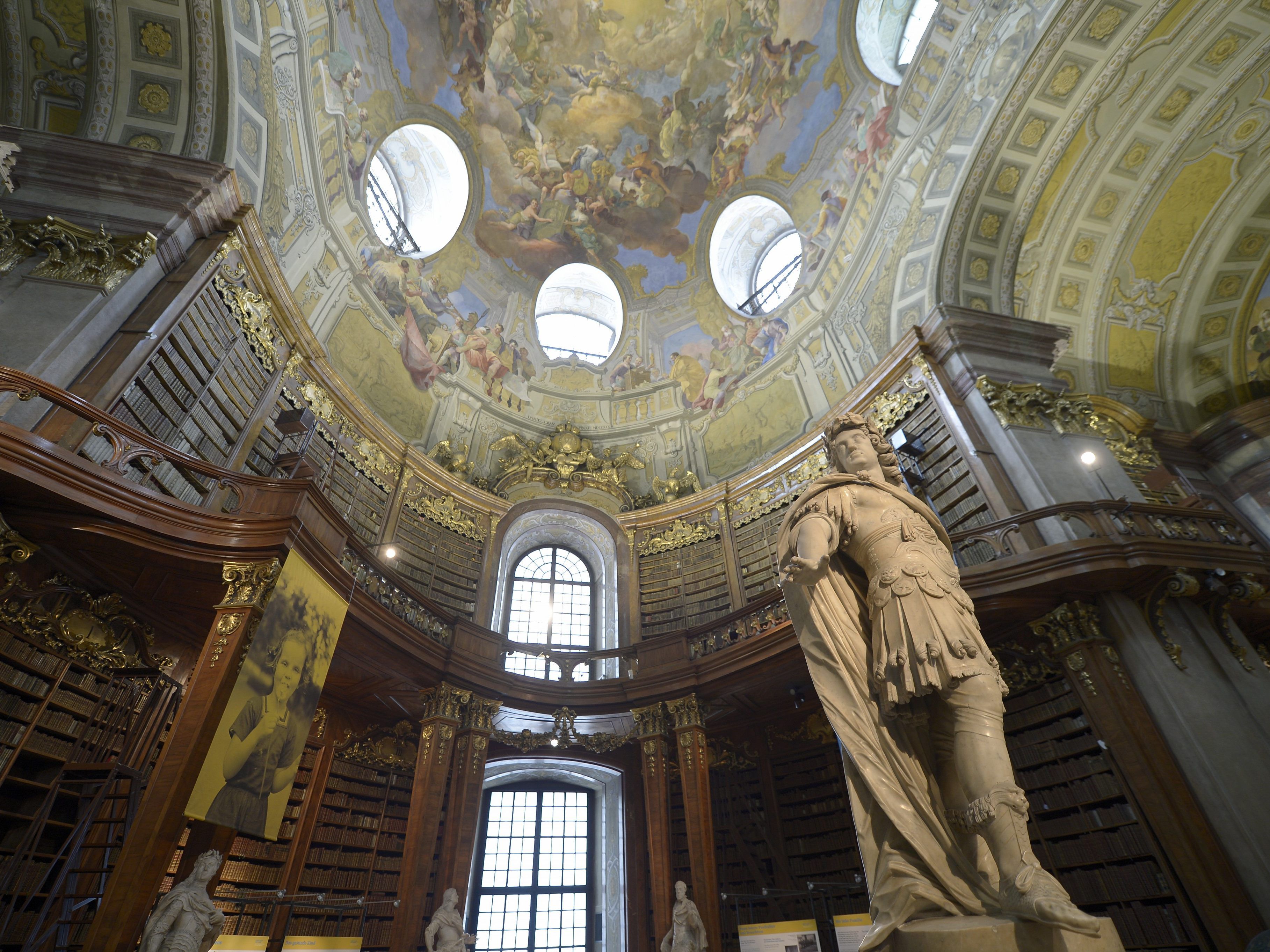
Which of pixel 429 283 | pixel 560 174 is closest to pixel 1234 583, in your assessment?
pixel 429 283

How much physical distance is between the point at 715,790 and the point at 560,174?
44.3 ft

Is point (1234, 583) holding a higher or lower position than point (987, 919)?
higher

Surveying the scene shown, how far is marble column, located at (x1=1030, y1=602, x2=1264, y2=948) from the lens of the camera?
5.19m

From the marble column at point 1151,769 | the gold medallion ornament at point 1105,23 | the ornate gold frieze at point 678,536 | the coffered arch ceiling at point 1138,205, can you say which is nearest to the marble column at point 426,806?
the ornate gold frieze at point 678,536

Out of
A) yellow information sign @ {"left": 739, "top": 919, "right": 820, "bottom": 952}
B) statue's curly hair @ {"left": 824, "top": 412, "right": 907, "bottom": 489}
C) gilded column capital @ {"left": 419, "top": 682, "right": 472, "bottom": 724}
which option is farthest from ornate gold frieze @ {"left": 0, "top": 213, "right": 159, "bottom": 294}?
yellow information sign @ {"left": 739, "top": 919, "right": 820, "bottom": 952}

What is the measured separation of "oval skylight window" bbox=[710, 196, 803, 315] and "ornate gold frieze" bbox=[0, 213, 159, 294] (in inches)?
448

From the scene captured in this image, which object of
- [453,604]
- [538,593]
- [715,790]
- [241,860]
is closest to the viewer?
[241,860]

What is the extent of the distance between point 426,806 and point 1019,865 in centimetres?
775

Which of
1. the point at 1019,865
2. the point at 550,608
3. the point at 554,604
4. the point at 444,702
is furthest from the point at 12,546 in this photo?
the point at 554,604

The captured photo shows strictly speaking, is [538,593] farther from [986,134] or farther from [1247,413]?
[1247,413]

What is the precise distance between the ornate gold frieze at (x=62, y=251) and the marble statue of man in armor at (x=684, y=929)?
8.98 m

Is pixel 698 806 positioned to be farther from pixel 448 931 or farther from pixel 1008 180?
pixel 1008 180

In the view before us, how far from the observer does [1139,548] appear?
6574mm

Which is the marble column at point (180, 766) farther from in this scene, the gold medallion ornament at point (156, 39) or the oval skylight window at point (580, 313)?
the oval skylight window at point (580, 313)
